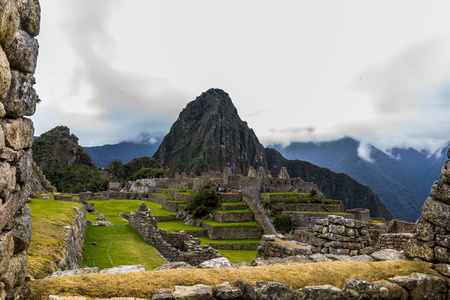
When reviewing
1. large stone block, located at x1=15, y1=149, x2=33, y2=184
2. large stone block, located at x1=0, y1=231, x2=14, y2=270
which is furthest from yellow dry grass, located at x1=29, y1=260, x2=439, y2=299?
large stone block, located at x1=15, y1=149, x2=33, y2=184

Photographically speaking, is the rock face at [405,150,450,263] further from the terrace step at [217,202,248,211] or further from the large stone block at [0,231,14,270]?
the terrace step at [217,202,248,211]

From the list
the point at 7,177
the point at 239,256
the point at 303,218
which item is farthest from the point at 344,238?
the point at 303,218

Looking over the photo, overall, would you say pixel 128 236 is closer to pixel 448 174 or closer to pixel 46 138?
pixel 448 174

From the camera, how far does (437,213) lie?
479cm

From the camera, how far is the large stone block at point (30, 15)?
9.31 ft

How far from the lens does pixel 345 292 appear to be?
394 centimetres

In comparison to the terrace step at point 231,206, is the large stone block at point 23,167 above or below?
above

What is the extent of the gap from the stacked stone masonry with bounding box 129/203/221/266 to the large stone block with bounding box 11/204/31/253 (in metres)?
9.56

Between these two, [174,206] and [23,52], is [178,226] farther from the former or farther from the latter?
[23,52]

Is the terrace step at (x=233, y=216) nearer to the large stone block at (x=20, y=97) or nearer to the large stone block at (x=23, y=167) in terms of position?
the large stone block at (x=23, y=167)

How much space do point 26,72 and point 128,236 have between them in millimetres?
10822

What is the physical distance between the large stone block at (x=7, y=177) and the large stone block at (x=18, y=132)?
0.24 meters

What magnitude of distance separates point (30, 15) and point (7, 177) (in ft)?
6.07

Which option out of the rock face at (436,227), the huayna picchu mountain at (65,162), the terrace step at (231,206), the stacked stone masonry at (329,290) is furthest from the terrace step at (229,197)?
the huayna picchu mountain at (65,162)
